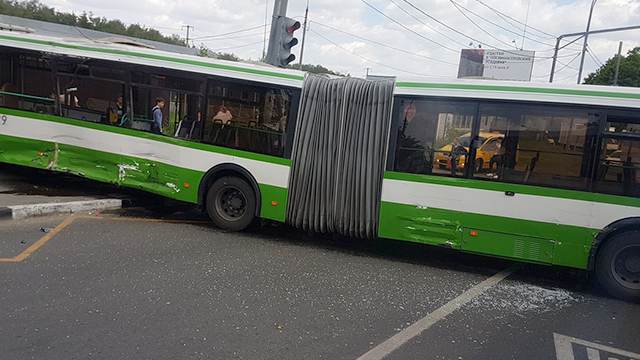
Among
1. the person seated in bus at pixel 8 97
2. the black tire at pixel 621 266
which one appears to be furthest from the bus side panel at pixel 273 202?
the person seated in bus at pixel 8 97

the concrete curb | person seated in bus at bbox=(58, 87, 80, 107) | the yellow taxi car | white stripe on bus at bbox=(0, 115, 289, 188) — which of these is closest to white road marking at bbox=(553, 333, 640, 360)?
the yellow taxi car

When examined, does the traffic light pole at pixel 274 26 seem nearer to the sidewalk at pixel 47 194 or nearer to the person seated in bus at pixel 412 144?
the sidewalk at pixel 47 194

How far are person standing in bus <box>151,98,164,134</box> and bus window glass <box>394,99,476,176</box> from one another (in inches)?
160

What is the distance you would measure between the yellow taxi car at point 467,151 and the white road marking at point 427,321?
1583 millimetres

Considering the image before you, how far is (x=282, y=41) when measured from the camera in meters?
11.9

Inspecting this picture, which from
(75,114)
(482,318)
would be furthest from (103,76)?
(482,318)

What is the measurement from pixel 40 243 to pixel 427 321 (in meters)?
5.05

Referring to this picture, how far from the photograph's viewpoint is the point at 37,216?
27.3ft

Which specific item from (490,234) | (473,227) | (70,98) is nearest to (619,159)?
(490,234)

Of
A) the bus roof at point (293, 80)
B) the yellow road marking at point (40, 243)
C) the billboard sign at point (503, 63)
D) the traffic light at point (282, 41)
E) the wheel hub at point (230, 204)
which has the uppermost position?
the billboard sign at point (503, 63)

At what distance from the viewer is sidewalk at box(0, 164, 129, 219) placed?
830cm

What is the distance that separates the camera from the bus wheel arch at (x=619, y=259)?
22.0 feet

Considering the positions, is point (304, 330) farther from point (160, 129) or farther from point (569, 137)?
point (160, 129)

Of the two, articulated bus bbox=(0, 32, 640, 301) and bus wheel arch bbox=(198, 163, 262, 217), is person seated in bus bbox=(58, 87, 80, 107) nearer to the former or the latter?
articulated bus bbox=(0, 32, 640, 301)
